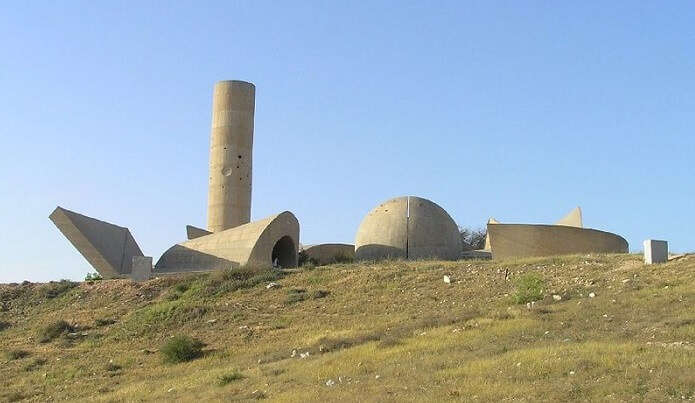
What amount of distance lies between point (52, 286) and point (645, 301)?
17.9 m

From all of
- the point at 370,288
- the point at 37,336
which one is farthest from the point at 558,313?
the point at 37,336

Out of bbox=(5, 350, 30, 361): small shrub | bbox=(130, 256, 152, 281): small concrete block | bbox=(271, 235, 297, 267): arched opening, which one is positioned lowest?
bbox=(5, 350, 30, 361): small shrub

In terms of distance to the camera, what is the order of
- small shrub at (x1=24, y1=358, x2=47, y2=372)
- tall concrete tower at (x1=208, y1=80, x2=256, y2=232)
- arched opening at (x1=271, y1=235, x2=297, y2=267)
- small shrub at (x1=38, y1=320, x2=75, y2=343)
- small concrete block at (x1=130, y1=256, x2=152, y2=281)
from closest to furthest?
small shrub at (x1=24, y1=358, x2=47, y2=372), small shrub at (x1=38, y1=320, x2=75, y2=343), small concrete block at (x1=130, y1=256, x2=152, y2=281), arched opening at (x1=271, y1=235, x2=297, y2=267), tall concrete tower at (x1=208, y1=80, x2=256, y2=232)

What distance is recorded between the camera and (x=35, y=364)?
58.5ft

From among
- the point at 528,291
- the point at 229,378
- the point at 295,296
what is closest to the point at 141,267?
the point at 295,296

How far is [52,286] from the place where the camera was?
84.9ft

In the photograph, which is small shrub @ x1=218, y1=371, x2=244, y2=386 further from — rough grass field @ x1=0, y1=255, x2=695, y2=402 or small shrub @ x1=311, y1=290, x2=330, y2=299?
small shrub @ x1=311, y1=290, x2=330, y2=299

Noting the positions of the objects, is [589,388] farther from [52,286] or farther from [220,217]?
[220,217]

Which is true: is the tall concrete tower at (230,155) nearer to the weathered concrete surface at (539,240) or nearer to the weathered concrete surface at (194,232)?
the weathered concrete surface at (194,232)

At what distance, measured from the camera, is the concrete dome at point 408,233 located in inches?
1153

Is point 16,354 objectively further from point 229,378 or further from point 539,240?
point 539,240

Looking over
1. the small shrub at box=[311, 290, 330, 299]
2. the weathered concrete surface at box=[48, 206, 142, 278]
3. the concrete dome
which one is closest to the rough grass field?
the small shrub at box=[311, 290, 330, 299]

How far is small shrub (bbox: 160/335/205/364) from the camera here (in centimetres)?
1659

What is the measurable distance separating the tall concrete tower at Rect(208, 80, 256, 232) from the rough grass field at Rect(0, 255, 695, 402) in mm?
9566
